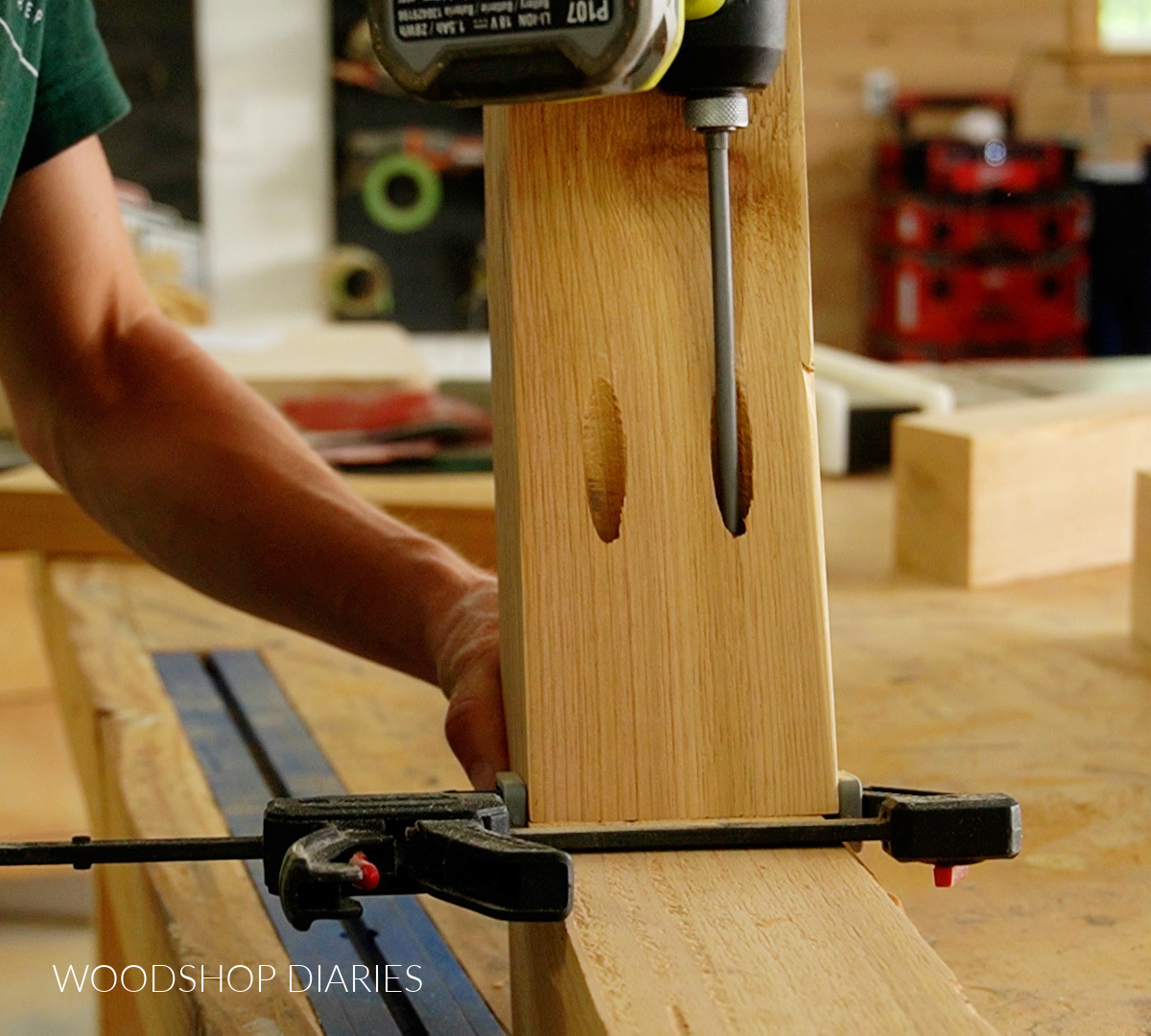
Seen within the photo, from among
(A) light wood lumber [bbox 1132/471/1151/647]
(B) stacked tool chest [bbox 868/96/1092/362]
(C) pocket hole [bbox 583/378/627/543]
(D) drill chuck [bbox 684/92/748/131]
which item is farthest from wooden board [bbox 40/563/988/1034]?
(B) stacked tool chest [bbox 868/96/1092/362]

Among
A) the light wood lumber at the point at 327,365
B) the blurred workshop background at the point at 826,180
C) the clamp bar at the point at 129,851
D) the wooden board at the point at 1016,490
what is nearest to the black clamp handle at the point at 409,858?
the clamp bar at the point at 129,851

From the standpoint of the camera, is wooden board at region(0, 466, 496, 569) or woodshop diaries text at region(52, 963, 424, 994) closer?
woodshop diaries text at region(52, 963, 424, 994)

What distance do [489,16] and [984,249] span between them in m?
5.31

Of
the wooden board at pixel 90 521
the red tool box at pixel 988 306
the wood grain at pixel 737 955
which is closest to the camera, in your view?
the wood grain at pixel 737 955

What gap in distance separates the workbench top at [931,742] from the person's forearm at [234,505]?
0.13 m

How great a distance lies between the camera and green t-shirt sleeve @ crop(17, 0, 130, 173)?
94cm

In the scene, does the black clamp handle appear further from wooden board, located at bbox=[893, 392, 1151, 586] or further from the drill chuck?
wooden board, located at bbox=[893, 392, 1151, 586]

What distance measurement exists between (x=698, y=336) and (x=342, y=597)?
278mm

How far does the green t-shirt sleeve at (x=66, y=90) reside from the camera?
938mm

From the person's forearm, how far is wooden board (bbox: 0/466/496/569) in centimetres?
55

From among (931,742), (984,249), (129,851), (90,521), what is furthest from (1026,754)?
(984,249)

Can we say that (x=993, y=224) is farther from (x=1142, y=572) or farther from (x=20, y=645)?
(x=1142, y=572)

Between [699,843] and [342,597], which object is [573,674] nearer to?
[699,843]

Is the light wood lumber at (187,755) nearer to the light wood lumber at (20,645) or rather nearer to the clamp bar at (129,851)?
the clamp bar at (129,851)
